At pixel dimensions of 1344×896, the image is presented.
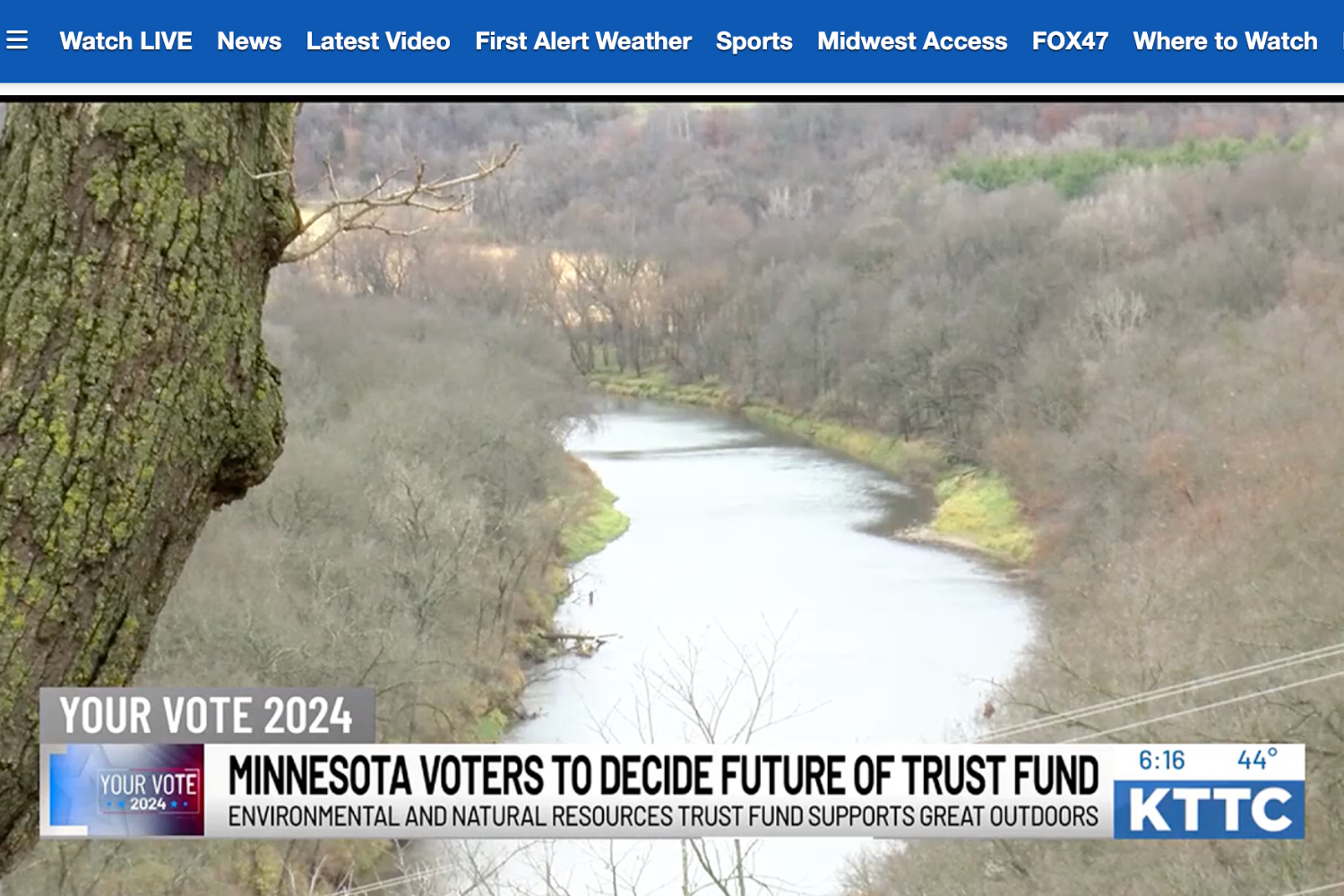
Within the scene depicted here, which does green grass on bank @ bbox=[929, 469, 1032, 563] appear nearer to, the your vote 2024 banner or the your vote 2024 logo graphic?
the your vote 2024 banner

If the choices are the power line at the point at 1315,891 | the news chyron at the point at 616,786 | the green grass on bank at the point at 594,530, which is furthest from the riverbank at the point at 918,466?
the news chyron at the point at 616,786

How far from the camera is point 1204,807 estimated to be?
2.22 meters

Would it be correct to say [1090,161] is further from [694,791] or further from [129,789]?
[129,789]

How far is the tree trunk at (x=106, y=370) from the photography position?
3.87ft

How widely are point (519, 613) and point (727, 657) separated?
2632mm

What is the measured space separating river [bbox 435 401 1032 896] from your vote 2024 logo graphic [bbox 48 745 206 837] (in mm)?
5142

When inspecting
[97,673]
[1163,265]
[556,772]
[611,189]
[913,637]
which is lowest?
[913,637]

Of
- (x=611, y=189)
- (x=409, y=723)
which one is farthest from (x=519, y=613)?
(x=611, y=189)

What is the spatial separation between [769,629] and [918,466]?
9.54 meters

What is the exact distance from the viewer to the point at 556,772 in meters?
1.98

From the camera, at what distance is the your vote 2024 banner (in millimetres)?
1886

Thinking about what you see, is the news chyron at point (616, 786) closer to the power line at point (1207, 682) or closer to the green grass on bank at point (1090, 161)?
the power line at point (1207, 682)

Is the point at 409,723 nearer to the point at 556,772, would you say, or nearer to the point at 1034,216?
the point at 556,772

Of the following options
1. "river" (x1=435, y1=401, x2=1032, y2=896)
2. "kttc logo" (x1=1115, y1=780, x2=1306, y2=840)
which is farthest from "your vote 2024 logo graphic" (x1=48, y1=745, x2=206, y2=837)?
"river" (x1=435, y1=401, x2=1032, y2=896)
